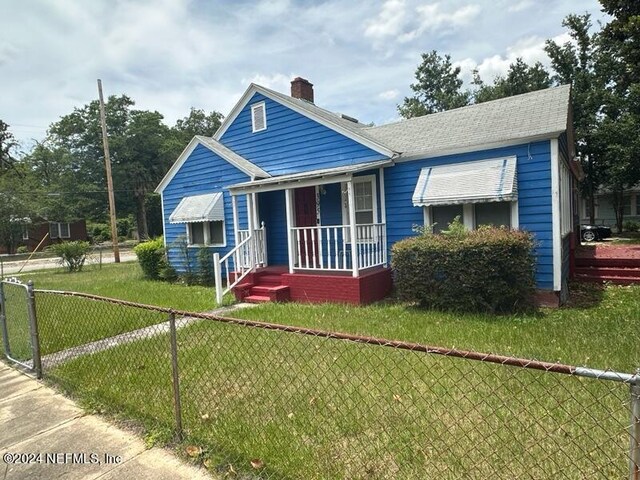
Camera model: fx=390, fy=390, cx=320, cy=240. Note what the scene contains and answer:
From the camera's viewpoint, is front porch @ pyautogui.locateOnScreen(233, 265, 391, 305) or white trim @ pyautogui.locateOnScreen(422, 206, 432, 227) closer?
front porch @ pyautogui.locateOnScreen(233, 265, 391, 305)

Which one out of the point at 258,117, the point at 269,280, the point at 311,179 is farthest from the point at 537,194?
the point at 258,117

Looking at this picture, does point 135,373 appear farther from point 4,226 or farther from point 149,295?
point 4,226

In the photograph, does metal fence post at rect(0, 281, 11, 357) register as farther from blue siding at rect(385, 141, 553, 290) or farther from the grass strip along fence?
blue siding at rect(385, 141, 553, 290)

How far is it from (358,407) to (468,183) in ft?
18.5

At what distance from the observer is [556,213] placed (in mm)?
7102

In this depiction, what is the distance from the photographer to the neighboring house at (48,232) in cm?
3281

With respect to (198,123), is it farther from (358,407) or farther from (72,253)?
(358,407)

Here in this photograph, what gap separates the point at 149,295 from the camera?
959cm

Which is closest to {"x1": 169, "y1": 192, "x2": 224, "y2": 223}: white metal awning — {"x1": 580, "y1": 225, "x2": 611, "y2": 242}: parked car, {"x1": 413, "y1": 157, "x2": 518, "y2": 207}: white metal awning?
{"x1": 413, "y1": 157, "x2": 518, "y2": 207}: white metal awning

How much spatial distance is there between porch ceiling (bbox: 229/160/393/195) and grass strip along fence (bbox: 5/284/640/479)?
163 inches

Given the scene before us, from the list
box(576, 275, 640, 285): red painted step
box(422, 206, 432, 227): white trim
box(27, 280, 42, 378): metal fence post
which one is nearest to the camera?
box(27, 280, 42, 378): metal fence post

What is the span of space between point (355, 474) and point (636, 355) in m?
3.65

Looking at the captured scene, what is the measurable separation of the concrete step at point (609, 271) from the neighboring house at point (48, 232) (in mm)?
36710

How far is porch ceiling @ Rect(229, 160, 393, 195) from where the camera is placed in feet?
27.1
